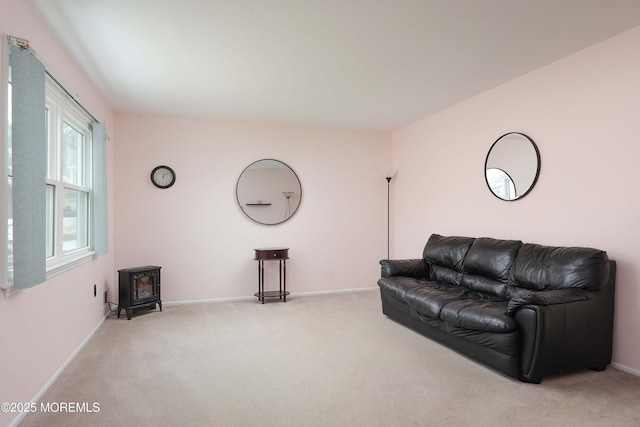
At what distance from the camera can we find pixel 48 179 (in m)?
2.83

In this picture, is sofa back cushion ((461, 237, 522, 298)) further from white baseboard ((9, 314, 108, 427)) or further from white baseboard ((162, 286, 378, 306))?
white baseboard ((9, 314, 108, 427))

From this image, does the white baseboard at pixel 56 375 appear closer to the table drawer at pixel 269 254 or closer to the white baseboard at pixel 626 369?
the table drawer at pixel 269 254

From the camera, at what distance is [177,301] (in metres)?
5.05

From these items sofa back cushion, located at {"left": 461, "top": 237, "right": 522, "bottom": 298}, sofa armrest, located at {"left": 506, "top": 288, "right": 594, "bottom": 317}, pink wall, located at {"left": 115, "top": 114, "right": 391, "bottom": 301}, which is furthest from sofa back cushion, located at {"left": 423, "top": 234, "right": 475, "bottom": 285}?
pink wall, located at {"left": 115, "top": 114, "right": 391, "bottom": 301}

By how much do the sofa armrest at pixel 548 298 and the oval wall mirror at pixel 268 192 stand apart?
3505 millimetres

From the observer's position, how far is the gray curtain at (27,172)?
2.05 m

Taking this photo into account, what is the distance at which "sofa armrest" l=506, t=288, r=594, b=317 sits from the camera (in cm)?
256

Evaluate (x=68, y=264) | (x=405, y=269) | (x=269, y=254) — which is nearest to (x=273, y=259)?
(x=269, y=254)

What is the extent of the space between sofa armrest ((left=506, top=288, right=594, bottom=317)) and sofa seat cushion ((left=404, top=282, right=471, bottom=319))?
62 cm

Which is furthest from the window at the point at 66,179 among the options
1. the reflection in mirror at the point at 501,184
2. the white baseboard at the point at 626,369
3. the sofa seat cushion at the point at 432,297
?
the white baseboard at the point at 626,369

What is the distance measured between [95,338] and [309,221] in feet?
10.1

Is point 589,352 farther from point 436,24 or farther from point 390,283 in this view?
point 436,24

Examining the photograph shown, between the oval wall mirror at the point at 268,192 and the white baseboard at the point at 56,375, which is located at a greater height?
the oval wall mirror at the point at 268,192

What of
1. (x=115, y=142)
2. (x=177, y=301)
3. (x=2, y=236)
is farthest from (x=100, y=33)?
(x=177, y=301)
